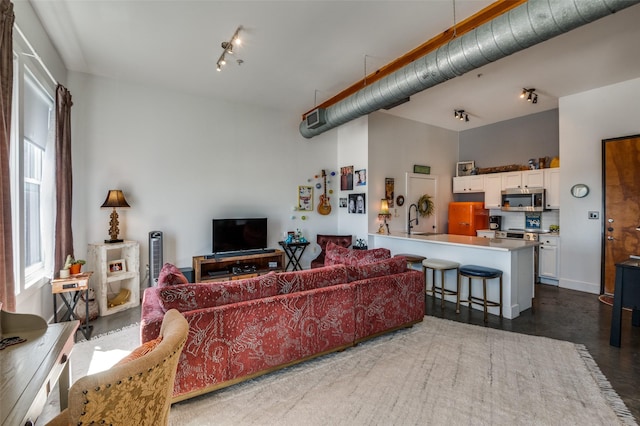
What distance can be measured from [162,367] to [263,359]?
55.1 inches

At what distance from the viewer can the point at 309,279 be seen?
2.61 metres

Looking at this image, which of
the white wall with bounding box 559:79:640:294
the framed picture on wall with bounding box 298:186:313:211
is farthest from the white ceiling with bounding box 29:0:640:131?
the framed picture on wall with bounding box 298:186:313:211

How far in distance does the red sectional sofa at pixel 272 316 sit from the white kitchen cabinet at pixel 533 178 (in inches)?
164

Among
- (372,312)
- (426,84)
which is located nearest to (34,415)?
(372,312)

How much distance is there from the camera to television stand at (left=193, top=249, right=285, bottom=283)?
455 centimetres

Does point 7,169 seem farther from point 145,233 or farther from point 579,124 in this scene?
point 579,124

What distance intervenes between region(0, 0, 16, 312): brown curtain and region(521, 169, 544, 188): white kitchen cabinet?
7182mm

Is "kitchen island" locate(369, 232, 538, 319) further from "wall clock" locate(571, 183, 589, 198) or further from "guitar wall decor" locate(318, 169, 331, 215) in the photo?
"guitar wall decor" locate(318, 169, 331, 215)

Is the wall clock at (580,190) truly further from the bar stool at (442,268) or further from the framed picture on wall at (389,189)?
the framed picture on wall at (389,189)

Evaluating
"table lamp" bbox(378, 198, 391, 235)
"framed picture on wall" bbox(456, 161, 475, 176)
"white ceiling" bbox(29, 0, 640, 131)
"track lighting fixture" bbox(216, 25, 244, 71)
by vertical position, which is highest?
"white ceiling" bbox(29, 0, 640, 131)

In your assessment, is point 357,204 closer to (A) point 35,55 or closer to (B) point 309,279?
(B) point 309,279

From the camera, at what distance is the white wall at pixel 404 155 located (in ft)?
18.8

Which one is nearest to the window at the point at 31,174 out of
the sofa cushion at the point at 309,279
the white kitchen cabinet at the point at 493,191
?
the sofa cushion at the point at 309,279

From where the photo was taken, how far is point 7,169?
1835 millimetres
